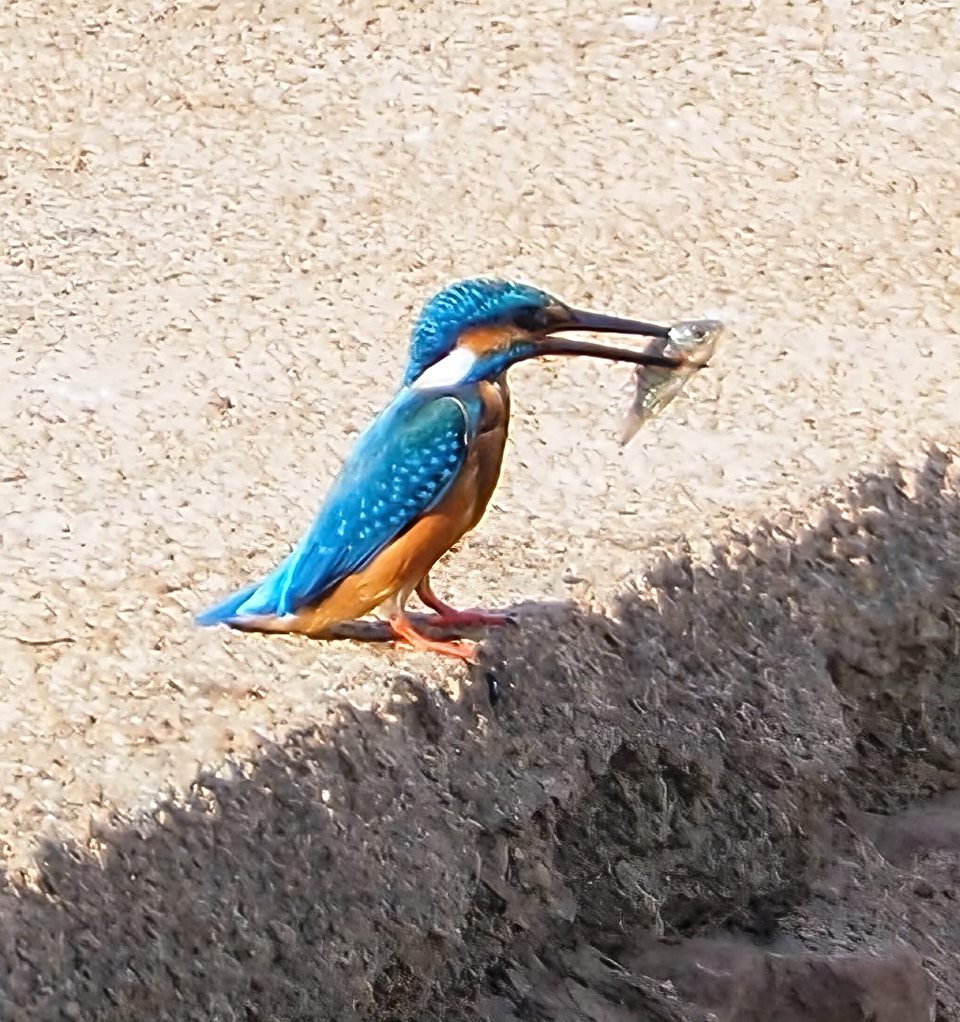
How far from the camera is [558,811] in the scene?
7.54 feet

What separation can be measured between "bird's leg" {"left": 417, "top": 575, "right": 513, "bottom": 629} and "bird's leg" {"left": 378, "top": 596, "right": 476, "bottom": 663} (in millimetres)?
43

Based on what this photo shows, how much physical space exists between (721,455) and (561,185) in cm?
106

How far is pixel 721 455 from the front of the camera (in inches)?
114

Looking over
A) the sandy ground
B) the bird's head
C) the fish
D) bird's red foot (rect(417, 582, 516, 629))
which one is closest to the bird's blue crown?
the bird's head

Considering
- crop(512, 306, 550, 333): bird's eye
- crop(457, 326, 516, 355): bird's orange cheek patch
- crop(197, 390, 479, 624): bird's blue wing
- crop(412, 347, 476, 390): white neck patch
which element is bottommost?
crop(197, 390, 479, 624): bird's blue wing

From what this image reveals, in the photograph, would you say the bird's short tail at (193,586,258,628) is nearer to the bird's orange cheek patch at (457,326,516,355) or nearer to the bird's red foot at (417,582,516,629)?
the bird's red foot at (417,582,516,629)

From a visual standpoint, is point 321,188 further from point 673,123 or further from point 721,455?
point 721,455

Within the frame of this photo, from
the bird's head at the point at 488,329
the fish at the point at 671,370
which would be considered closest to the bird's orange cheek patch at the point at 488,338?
the bird's head at the point at 488,329

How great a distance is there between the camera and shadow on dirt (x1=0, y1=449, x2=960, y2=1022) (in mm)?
2012

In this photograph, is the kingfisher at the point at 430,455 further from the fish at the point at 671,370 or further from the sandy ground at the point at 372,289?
the sandy ground at the point at 372,289

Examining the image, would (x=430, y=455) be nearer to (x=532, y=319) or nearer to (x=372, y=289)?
(x=532, y=319)

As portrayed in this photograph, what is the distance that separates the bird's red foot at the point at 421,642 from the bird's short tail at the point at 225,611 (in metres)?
0.19

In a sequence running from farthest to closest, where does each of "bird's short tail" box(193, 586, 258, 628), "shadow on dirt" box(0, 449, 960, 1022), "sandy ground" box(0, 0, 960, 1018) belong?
"sandy ground" box(0, 0, 960, 1018) → "bird's short tail" box(193, 586, 258, 628) → "shadow on dirt" box(0, 449, 960, 1022)

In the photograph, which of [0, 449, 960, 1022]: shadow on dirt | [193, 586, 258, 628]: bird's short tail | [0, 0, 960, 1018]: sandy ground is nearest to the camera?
[0, 449, 960, 1022]: shadow on dirt
